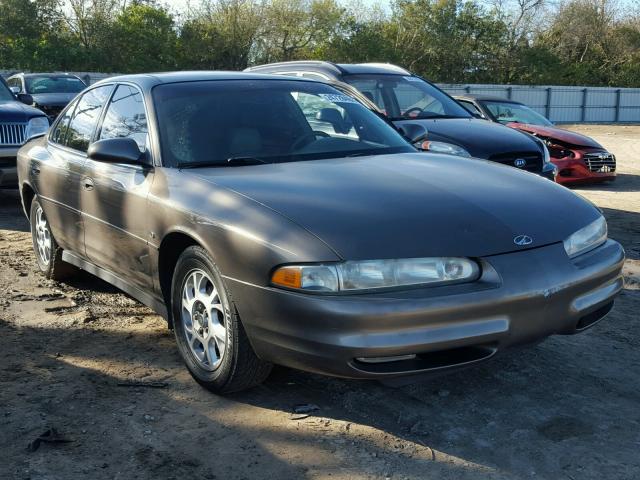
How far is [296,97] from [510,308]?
2.19m

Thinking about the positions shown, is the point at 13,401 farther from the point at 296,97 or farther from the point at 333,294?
the point at 296,97

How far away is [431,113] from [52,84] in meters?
11.9

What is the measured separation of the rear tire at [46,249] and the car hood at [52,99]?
433 inches

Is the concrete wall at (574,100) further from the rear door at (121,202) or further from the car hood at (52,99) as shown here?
the rear door at (121,202)

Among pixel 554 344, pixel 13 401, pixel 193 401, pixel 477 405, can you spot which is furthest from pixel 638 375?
pixel 13 401

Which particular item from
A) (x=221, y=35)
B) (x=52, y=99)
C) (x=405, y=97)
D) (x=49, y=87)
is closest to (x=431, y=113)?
(x=405, y=97)

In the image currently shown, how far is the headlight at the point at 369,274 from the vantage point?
311 cm

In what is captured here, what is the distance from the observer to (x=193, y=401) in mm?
3748

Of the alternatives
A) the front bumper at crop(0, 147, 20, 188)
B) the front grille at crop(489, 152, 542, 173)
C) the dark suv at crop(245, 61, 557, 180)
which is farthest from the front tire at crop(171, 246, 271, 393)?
the front bumper at crop(0, 147, 20, 188)

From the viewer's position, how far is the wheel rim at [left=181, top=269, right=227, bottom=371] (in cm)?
366

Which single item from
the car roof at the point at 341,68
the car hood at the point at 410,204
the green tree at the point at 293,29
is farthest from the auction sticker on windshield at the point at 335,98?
the green tree at the point at 293,29

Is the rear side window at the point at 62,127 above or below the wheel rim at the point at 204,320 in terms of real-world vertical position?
above

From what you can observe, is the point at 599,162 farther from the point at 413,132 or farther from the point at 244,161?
the point at 244,161

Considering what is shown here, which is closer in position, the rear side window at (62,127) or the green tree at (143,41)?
→ the rear side window at (62,127)
